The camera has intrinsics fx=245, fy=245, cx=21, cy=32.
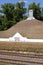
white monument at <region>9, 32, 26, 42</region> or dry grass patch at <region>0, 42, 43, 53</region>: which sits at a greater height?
dry grass patch at <region>0, 42, 43, 53</region>

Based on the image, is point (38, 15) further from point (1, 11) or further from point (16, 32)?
point (16, 32)

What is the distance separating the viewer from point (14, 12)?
89.6 m

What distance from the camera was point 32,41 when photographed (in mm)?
56062

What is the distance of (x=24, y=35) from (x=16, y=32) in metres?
3.39

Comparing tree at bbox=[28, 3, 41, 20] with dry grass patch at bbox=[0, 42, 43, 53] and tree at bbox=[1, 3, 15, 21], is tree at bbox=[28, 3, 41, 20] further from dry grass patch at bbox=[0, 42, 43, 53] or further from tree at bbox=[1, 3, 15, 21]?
dry grass patch at bbox=[0, 42, 43, 53]

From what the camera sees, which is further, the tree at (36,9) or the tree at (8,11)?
the tree at (8,11)

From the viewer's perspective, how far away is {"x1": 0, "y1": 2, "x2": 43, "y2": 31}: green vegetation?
87.9 m

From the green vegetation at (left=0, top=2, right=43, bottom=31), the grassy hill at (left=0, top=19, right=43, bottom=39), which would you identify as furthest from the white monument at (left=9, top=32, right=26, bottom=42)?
the green vegetation at (left=0, top=2, right=43, bottom=31)

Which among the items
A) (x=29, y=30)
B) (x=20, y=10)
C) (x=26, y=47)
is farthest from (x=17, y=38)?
(x=20, y=10)

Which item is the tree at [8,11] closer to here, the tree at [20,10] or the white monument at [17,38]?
the tree at [20,10]

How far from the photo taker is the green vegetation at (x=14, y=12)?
288 feet

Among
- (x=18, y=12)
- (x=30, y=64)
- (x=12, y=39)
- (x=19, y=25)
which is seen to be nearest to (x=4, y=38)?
(x=12, y=39)

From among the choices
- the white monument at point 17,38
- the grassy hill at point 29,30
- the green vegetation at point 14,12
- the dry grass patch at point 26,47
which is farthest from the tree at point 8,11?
the dry grass patch at point 26,47

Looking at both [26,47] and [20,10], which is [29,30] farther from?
[20,10]
